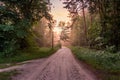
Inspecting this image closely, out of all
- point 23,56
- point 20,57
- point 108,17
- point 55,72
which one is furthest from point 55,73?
point 108,17

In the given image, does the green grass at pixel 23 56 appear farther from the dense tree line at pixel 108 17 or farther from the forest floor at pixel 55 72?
the dense tree line at pixel 108 17

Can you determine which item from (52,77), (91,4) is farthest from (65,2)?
(52,77)

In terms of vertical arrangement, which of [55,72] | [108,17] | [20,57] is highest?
[108,17]

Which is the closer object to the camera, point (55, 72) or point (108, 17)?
point (55, 72)

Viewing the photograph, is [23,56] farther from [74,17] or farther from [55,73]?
[74,17]

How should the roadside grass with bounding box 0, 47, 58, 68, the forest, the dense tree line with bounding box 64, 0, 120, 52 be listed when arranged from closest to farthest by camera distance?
the forest, the roadside grass with bounding box 0, 47, 58, 68, the dense tree line with bounding box 64, 0, 120, 52

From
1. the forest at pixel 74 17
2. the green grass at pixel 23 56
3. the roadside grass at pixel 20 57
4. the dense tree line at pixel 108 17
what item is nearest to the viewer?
the forest at pixel 74 17

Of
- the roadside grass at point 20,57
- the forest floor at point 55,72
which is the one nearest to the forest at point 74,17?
the roadside grass at point 20,57

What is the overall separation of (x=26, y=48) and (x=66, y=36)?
7080 centimetres

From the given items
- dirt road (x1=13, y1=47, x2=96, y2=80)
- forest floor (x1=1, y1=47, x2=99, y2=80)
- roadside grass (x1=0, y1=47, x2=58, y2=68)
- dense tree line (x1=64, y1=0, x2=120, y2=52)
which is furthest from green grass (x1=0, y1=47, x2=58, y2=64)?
dense tree line (x1=64, y1=0, x2=120, y2=52)

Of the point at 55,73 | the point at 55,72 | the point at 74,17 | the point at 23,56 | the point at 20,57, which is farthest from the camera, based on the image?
the point at 74,17

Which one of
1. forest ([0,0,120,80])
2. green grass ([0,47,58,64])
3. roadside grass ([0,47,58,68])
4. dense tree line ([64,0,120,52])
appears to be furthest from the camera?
dense tree line ([64,0,120,52])

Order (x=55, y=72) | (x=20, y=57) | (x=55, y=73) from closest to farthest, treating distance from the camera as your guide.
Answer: (x=55, y=73)
(x=55, y=72)
(x=20, y=57)

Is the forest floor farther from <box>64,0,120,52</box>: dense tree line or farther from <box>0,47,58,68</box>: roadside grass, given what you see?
<box>64,0,120,52</box>: dense tree line
